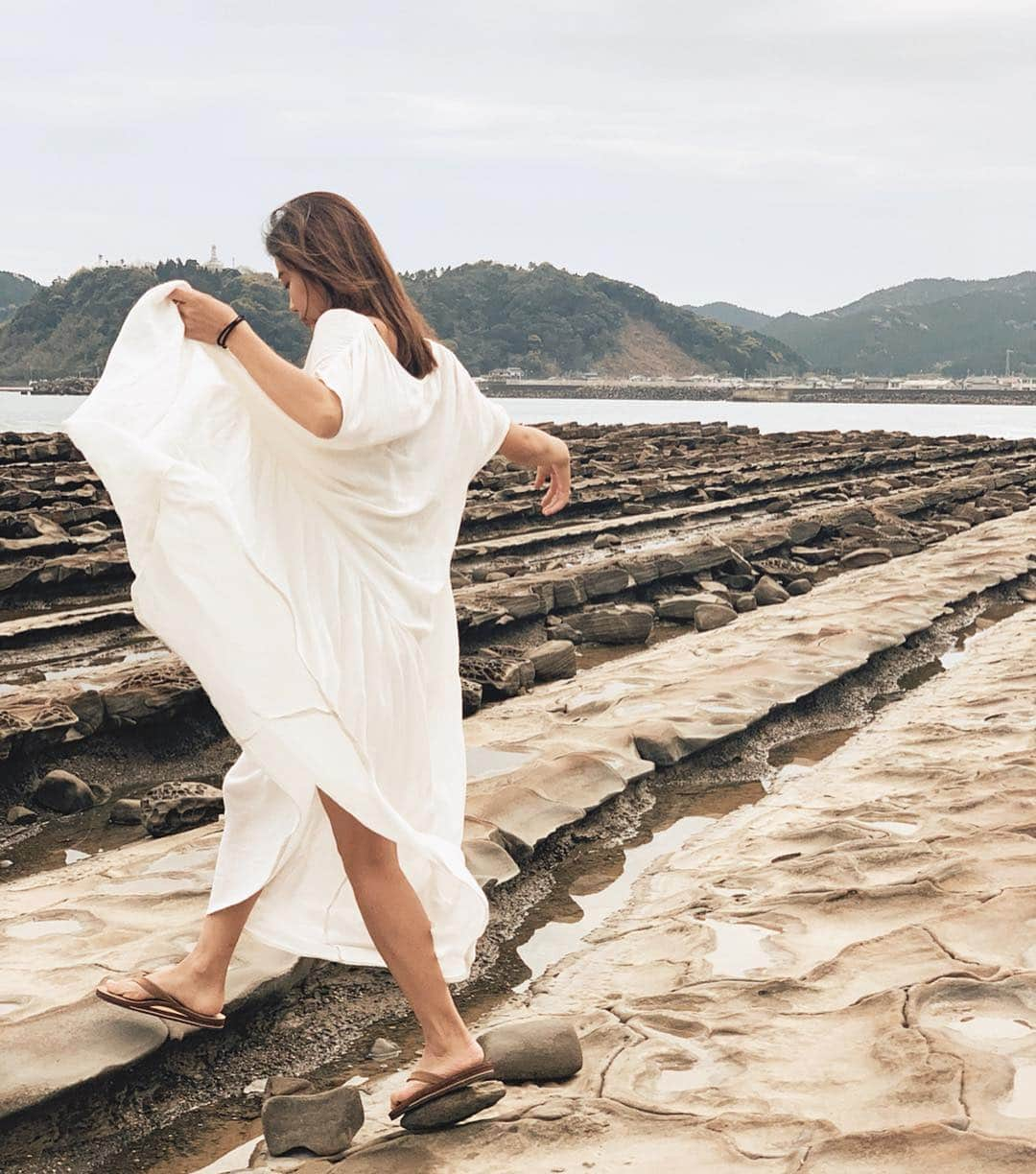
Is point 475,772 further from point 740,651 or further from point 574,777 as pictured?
point 740,651

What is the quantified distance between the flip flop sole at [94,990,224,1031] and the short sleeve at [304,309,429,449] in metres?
1.14

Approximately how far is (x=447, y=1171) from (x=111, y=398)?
1473 mm

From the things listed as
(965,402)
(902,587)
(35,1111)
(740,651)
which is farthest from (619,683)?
(965,402)

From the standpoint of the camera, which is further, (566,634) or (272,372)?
(566,634)

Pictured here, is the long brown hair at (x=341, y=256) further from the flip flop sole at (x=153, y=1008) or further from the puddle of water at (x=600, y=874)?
the puddle of water at (x=600, y=874)

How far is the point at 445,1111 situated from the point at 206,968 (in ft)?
1.83

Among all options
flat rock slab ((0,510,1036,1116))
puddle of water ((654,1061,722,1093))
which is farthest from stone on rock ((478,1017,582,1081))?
flat rock slab ((0,510,1036,1116))

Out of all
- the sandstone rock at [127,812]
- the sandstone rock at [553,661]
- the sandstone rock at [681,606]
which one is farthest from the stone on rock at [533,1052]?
the sandstone rock at [681,606]

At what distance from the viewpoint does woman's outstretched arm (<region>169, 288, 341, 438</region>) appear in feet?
7.97

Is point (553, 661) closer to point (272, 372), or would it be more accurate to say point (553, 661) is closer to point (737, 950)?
point (737, 950)

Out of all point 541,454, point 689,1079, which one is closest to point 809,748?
point 541,454

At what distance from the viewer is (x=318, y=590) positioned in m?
2.56

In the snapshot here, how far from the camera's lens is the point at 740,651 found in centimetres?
747

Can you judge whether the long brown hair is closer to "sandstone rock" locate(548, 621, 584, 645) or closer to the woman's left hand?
the woman's left hand
